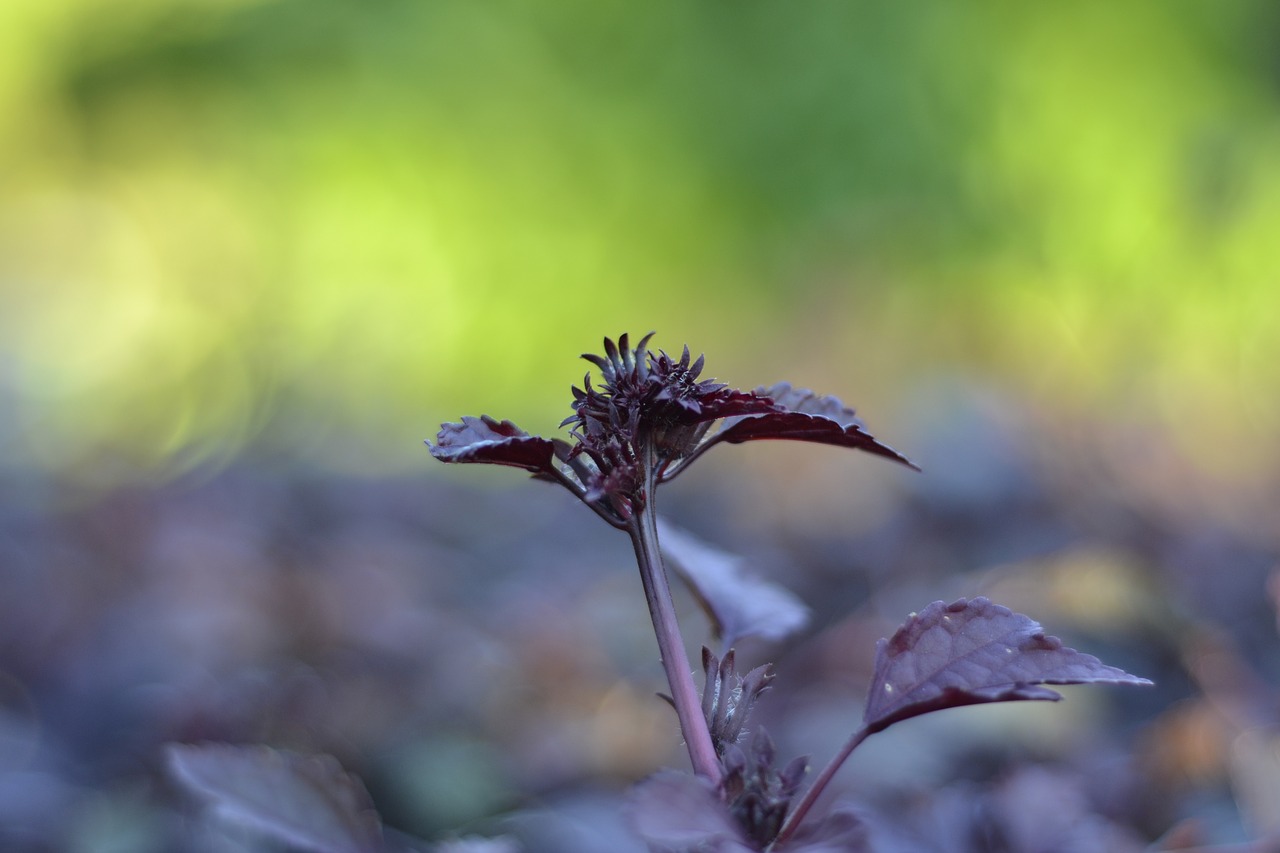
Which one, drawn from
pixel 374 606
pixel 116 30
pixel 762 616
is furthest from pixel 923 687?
pixel 116 30

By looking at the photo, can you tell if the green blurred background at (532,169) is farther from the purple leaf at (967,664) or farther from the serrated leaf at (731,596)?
the purple leaf at (967,664)

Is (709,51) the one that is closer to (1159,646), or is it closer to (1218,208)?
(1218,208)

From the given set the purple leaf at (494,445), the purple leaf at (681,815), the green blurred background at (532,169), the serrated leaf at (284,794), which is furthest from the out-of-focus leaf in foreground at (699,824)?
the green blurred background at (532,169)

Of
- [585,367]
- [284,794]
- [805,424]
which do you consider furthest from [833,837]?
[585,367]

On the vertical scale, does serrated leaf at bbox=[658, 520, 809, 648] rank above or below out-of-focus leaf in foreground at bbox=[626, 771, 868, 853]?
above

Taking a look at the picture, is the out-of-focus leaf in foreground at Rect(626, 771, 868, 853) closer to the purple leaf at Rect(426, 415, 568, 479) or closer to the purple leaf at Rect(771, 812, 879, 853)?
the purple leaf at Rect(771, 812, 879, 853)

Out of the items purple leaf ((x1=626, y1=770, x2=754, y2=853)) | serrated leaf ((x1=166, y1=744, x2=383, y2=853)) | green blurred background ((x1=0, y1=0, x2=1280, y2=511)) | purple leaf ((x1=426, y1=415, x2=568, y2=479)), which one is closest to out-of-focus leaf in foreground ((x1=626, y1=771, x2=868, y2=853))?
purple leaf ((x1=626, y1=770, x2=754, y2=853))
